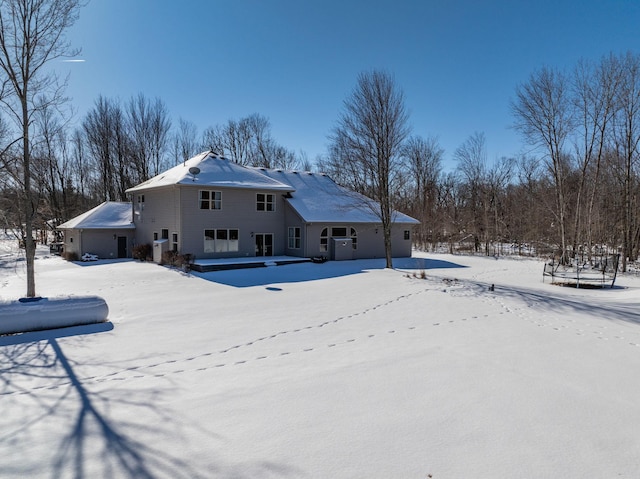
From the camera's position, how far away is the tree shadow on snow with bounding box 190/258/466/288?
1421 centimetres

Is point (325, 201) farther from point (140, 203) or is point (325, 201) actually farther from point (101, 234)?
point (101, 234)

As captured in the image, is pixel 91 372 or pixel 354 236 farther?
pixel 354 236

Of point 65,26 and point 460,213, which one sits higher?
point 65,26

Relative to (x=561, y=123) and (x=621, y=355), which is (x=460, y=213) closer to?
(x=561, y=123)

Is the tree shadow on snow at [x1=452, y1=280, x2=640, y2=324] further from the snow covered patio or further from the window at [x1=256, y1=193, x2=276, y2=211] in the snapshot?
the window at [x1=256, y1=193, x2=276, y2=211]

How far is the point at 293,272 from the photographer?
54.4 feet

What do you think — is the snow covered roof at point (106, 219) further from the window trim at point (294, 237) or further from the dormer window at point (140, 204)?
the window trim at point (294, 237)

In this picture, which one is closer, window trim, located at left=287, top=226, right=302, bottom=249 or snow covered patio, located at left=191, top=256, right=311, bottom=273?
snow covered patio, located at left=191, top=256, right=311, bottom=273

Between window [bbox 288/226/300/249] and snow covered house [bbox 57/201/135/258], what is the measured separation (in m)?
10.6

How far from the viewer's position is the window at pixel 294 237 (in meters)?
21.2

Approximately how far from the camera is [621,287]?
13.0 metres

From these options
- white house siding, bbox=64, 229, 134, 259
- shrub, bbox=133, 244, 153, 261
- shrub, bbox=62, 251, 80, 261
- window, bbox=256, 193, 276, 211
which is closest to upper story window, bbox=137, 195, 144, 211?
white house siding, bbox=64, 229, 134, 259

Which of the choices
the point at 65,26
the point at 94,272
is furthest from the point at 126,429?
the point at 94,272

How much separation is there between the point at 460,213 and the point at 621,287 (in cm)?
2264
